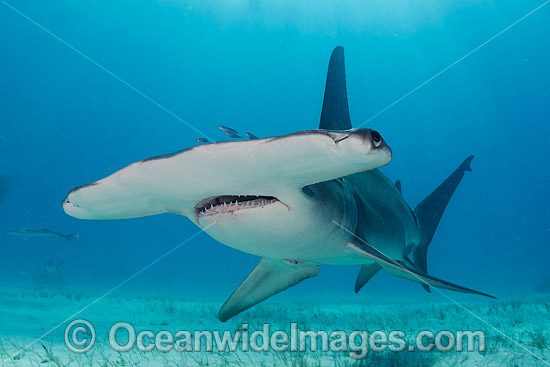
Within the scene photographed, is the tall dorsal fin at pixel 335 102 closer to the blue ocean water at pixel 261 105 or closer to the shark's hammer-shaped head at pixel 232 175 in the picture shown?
the shark's hammer-shaped head at pixel 232 175

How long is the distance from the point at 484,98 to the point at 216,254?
293 ft

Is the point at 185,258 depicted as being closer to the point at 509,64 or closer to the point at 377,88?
the point at 377,88

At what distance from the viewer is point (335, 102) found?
4.65 m

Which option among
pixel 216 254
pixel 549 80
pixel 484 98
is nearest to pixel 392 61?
pixel 484 98

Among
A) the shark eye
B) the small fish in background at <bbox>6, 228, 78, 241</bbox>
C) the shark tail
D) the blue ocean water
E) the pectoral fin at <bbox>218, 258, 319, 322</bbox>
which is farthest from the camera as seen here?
the blue ocean water

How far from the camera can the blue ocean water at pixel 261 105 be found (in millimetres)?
50625

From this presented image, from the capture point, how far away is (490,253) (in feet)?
385

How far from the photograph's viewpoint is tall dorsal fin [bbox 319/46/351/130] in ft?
15.0

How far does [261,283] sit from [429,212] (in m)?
3.36

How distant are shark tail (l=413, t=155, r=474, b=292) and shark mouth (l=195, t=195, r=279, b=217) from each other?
159 inches

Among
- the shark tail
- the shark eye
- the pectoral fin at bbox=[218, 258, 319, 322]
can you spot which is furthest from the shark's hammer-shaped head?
the shark tail

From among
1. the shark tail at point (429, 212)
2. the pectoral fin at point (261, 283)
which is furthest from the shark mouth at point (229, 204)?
the shark tail at point (429, 212)

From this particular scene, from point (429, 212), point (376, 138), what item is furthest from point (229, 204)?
point (429, 212)

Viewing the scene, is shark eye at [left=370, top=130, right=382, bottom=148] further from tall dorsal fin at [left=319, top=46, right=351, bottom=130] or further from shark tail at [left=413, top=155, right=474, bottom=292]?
shark tail at [left=413, top=155, right=474, bottom=292]
